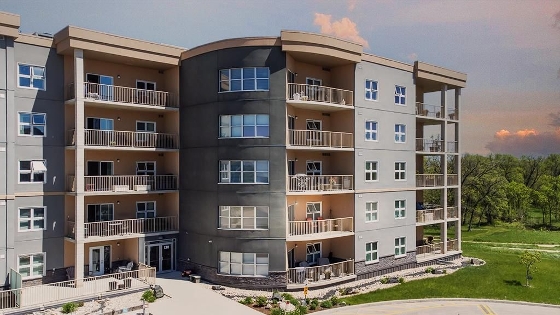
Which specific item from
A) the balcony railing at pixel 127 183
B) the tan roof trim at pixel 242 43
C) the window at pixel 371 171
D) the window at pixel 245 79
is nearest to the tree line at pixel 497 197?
the window at pixel 371 171

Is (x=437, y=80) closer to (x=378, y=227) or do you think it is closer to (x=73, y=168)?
(x=378, y=227)

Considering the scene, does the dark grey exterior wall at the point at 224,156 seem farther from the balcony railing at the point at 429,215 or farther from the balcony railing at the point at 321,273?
the balcony railing at the point at 429,215

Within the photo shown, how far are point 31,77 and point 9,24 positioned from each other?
8.56ft

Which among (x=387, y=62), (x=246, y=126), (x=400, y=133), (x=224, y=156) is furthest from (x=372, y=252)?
(x=387, y=62)

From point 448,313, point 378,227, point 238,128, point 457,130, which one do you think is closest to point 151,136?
point 238,128

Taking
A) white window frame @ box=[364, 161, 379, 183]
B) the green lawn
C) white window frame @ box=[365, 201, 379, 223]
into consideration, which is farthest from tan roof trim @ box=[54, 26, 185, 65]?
the green lawn

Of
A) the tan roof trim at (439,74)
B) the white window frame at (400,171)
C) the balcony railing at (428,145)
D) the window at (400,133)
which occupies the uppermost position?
the tan roof trim at (439,74)

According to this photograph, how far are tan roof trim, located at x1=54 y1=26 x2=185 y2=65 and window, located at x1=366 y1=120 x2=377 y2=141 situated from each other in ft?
38.7

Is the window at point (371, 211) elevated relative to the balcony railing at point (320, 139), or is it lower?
lower

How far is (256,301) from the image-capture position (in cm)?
1938

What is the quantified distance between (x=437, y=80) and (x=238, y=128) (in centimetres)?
1521

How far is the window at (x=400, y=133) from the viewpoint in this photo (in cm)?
2675

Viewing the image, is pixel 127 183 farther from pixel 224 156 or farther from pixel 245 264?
pixel 245 264

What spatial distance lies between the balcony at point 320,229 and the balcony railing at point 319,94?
6.52m
